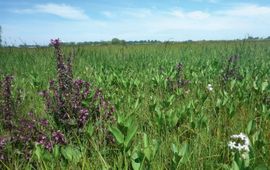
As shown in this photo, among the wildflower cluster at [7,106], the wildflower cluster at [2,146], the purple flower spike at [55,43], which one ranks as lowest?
the wildflower cluster at [2,146]

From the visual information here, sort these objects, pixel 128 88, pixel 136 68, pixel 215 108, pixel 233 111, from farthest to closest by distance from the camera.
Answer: pixel 136 68, pixel 128 88, pixel 215 108, pixel 233 111

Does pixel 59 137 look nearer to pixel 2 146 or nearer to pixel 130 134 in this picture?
pixel 2 146

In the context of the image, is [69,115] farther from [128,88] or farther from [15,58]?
[15,58]

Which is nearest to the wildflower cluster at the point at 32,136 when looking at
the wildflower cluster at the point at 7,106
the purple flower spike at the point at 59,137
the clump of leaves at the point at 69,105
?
the purple flower spike at the point at 59,137

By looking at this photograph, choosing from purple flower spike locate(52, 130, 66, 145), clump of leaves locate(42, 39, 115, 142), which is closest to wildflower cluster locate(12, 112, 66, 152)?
purple flower spike locate(52, 130, 66, 145)

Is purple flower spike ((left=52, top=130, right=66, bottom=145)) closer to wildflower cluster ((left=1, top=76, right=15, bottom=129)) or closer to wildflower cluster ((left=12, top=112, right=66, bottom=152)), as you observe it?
wildflower cluster ((left=12, top=112, right=66, bottom=152))

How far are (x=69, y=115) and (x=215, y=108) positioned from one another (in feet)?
5.28

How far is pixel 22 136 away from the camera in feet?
10.3

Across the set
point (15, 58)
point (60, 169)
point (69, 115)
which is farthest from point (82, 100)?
point (15, 58)

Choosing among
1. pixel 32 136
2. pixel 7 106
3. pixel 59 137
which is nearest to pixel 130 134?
pixel 59 137

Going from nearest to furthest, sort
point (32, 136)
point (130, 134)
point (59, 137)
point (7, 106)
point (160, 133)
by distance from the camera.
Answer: point (130, 134) → point (59, 137) → point (32, 136) → point (160, 133) → point (7, 106)

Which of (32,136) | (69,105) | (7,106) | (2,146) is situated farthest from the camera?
(7,106)

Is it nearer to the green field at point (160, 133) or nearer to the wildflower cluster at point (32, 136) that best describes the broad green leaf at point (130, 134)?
Result: the green field at point (160, 133)

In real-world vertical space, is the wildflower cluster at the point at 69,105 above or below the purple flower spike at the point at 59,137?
above
